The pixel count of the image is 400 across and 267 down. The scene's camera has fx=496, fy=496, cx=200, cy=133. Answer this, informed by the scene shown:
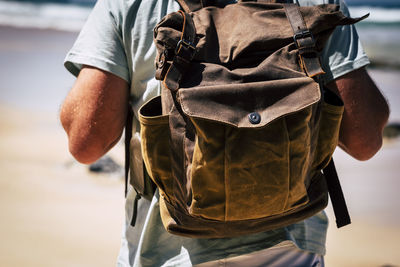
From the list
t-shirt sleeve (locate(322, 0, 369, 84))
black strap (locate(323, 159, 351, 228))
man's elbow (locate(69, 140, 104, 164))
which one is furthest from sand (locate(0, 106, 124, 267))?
t-shirt sleeve (locate(322, 0, 369, 84))

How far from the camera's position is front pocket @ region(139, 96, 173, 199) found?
1355mm

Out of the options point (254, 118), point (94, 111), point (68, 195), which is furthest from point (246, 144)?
point (68, 195)

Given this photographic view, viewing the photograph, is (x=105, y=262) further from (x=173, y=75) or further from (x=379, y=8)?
(x=379, y=8)

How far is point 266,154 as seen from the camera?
1.31m

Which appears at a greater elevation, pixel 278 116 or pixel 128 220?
pixel 278 116

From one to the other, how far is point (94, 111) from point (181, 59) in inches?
14.8

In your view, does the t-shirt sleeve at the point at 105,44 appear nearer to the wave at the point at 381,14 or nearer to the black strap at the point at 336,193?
the black strap at the point at 336,193

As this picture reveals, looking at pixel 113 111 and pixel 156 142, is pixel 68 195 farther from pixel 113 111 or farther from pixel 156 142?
pixel 156 142

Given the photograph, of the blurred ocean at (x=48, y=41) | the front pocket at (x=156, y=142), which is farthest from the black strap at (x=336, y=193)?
the blurred ocean at (x=48, y=41)

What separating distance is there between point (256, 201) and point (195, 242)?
275 millimetres

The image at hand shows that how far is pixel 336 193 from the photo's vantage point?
5.47ft

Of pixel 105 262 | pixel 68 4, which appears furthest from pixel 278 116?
pixel 68 4

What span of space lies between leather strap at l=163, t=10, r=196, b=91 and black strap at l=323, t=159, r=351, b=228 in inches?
25.6

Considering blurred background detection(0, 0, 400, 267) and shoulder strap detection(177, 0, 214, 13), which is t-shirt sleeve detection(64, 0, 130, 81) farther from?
blurred background detection(0, 0, 400, 267)
